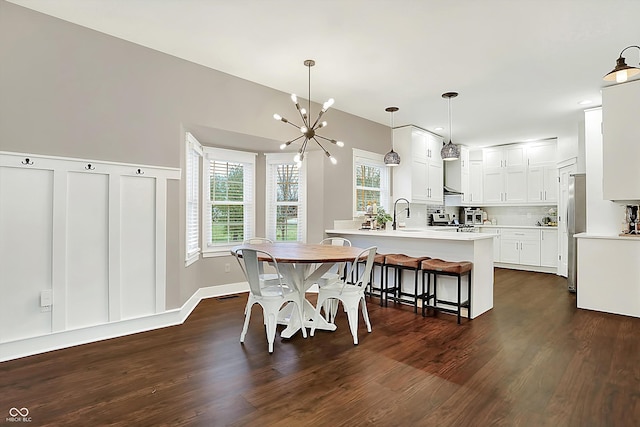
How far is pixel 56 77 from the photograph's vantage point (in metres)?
2.83

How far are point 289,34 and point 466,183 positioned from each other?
598cm

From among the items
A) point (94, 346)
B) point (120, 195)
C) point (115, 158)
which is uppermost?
point (115, 158)

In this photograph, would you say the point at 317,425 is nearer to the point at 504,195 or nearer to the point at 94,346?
the point at 94,346

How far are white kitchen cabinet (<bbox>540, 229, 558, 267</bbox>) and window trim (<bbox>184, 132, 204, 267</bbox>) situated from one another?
6553 millimetres

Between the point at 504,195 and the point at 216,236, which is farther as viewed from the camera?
the point at 504,195

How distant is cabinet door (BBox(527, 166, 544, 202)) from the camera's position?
681 centimetres

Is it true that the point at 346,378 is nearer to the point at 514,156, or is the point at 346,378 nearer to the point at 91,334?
the point at 91,334

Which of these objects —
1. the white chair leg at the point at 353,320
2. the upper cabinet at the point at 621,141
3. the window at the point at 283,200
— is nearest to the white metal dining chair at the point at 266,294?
the white chair leg at the point at 353,320

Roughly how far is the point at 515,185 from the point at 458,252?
172 inches

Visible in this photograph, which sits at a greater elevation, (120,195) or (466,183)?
(466,183)

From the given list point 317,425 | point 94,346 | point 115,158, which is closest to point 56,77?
point 115,158

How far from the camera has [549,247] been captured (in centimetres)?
648

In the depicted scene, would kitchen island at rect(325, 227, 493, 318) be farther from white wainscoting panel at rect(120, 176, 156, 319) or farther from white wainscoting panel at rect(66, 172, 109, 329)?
white wainscoting panel at rect(66, 172, 109, 329)

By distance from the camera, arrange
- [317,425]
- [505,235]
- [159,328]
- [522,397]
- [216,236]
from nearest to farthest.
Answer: [317,425], [522,397], [159,328], [216,236], [505,235]
